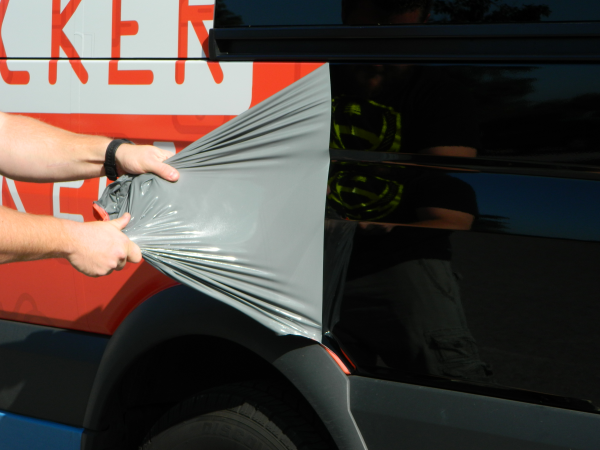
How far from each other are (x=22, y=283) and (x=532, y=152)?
1717 millimetres

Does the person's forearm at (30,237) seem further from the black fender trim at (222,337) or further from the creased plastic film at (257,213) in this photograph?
the black fender trim at (222,337)

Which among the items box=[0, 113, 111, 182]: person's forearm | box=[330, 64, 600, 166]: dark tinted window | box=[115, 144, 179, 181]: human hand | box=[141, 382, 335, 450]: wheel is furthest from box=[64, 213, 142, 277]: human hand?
box=[330, 64, 600, 166]: dark tinted window

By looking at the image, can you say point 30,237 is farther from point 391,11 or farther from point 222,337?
point 391,11

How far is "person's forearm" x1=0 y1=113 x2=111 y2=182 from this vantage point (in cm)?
168

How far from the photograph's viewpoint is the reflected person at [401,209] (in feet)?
4.18

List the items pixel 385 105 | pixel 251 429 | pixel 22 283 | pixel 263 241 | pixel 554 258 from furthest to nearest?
pixel 22 283 → pixel 251 429 → pixel 263 241 → pixel 385 105 → pixel 554 258

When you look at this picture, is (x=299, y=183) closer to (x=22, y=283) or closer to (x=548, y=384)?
(x=548, y=384)

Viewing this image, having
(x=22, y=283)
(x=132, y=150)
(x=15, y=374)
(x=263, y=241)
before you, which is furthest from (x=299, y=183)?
(x=15, y=374)

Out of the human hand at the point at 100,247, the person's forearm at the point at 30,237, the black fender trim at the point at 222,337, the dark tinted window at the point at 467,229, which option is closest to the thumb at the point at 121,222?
the human hand at the point at 100,247

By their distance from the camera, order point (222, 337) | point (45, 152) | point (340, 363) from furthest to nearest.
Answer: point (45, 152), point (222, 337), point (340, 363)

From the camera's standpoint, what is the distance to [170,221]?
1.49 metres

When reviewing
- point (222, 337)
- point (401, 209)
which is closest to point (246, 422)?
point (222, 337)

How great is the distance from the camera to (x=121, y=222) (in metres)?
1.49

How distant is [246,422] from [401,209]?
2.53 ft
